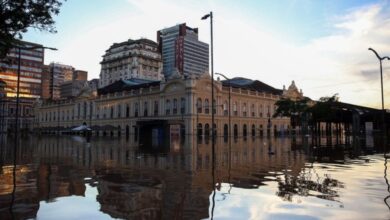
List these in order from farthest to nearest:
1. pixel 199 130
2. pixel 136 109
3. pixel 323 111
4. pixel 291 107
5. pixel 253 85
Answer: pixel 253 85 < pixel 136 109 < pixel 291 107 < pixel 199 130 < pixel 323 111

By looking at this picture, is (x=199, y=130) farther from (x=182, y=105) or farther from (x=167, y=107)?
(x=167, y=107)

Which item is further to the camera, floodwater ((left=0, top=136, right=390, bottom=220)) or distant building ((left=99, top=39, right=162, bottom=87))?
distant building ((left=99, top=39, right=162, bottom=87))

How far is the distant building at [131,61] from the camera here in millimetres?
157525

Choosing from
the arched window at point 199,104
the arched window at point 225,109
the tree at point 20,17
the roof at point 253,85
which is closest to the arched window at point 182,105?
the arched window at point 199,104

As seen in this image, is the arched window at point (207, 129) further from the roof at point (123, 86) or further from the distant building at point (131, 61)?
the distant building at point (131, 61)

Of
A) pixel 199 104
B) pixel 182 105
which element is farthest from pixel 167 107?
pixel 199 104

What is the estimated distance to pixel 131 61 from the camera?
158 m

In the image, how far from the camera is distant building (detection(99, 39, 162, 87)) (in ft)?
517

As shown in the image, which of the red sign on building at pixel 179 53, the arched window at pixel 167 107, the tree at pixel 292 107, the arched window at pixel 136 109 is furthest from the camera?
the red sign on building at pixel 179 53

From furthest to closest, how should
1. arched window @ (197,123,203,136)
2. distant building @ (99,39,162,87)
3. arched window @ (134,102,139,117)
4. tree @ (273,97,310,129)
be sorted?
1. distant building @ (99,39,162,87)
2. arched window @ (134,102,139,117)
3. tree @ (273,97,310,129)
4. arched window @ (197,123,203,136)

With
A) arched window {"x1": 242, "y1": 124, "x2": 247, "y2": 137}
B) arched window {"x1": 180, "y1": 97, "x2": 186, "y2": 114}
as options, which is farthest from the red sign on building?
arched window {"x1": 180, "y1": 97, "x2": 186, "y2": 114}

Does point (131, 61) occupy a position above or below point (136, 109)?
above

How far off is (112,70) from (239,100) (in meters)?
96.5

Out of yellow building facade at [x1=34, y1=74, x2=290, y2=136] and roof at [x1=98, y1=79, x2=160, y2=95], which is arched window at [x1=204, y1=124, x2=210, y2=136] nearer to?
yellow building facade at [x1=34, y1=74, x2=290, y2=136]
